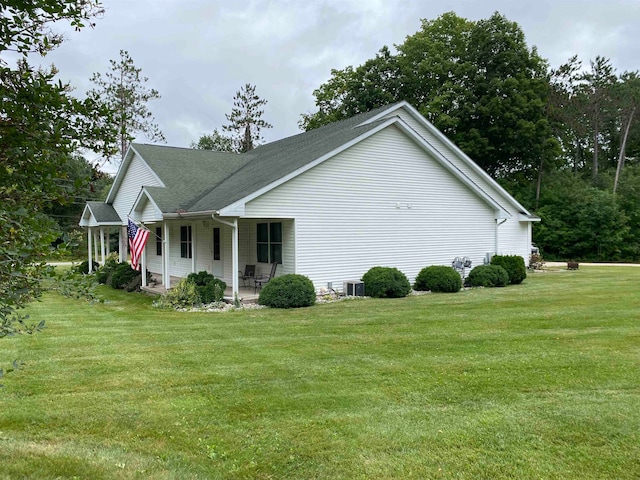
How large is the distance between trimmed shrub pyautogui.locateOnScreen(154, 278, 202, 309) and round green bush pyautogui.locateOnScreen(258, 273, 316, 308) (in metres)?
1.77

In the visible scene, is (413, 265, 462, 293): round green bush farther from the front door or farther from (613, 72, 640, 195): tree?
(613, 72, 640, 195): tree

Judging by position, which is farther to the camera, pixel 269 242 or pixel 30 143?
pixel 269 242

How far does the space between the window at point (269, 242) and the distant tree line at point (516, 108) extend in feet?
72.1

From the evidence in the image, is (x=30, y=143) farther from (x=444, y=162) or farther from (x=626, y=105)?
(x=626, y=105)

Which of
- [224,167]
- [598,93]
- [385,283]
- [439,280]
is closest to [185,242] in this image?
[224,167]

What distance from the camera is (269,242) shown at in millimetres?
15305

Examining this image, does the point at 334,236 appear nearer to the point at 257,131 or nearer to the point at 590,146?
the point at 257,131

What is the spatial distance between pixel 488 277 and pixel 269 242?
7.81m

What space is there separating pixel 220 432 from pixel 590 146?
2033 inches

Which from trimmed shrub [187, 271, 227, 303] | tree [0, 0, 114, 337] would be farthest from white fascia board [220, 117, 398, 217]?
tree [0, 0, 114, 337]

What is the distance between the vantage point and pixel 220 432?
4422 millimetres

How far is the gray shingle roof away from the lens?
47.0 ft

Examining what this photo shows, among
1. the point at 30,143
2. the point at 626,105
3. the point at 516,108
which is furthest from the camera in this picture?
the point at 626,105

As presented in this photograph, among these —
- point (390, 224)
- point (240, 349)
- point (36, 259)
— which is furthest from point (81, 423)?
point (390, 224)
